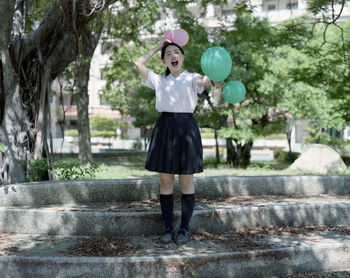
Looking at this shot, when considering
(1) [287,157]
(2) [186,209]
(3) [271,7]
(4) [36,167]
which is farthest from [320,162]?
(3) [271,7]

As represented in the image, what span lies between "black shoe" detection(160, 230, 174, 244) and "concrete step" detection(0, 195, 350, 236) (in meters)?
0.29

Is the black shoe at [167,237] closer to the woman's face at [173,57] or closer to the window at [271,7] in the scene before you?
the woman's face at [173,57]

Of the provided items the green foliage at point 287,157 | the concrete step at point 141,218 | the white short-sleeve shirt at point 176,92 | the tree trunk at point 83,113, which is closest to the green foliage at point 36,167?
the concrete step at point 141,218

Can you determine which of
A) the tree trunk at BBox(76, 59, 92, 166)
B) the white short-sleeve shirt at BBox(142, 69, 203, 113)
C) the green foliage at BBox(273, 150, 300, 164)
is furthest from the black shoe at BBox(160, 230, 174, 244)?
the green foliage at BBox(273, 150, 300, 164)

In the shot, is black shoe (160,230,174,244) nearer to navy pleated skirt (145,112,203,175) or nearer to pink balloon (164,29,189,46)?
navy pleated skirt (145,112,203,175)

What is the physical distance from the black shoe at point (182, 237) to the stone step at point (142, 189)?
4.16ft

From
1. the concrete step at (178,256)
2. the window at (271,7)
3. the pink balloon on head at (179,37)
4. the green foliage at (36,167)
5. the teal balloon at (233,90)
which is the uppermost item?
the window at (271,7)

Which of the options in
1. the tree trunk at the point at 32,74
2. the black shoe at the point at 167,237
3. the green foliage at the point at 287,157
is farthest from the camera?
the green foliage at the point at 287,157

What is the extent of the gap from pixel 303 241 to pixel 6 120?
4277 mm

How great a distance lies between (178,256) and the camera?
305 cm

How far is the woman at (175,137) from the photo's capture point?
11.6ft

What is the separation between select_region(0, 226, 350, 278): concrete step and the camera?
2953 millimetres

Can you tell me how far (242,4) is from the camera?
7.64 m

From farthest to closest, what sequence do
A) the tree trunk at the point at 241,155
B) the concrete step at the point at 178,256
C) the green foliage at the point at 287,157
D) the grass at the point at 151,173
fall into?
the green foliage at the point at 287,157, the tree trunk at the point at 241,155, the grass at the point at 151,173, the concrete step at the point at 178,256
